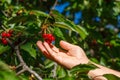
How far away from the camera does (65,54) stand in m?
3.07

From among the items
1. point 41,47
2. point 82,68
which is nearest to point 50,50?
point 41,47

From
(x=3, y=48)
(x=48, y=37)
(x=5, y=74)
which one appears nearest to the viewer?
(x=5, y=74)

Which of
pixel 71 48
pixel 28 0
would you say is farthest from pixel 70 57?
pixel 28 0

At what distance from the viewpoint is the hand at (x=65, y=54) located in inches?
115

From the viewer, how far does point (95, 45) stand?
209 inches

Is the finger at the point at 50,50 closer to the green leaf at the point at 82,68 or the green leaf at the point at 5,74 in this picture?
the green leaf at the point at 82,68

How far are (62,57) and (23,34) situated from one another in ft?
1.07

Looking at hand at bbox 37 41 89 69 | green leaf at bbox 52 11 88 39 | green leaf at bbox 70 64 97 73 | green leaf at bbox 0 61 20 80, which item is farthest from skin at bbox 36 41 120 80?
green leaf at bbox 0 61 20 80

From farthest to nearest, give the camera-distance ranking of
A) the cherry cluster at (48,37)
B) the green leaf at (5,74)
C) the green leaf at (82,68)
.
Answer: the cherry cluster at (48,37), the green leaf at (82,68), the green leaf at (5,74)

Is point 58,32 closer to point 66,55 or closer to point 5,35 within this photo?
point 66,55

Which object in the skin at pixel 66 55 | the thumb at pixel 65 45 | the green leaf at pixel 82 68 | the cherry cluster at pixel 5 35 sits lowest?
the green leaf at pixel 82 68

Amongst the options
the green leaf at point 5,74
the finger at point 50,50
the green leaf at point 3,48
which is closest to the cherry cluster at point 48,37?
the finger at point 50,50

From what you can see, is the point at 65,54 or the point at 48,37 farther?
the point at 65,54

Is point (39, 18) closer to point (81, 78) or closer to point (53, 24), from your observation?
point (53, 24)
